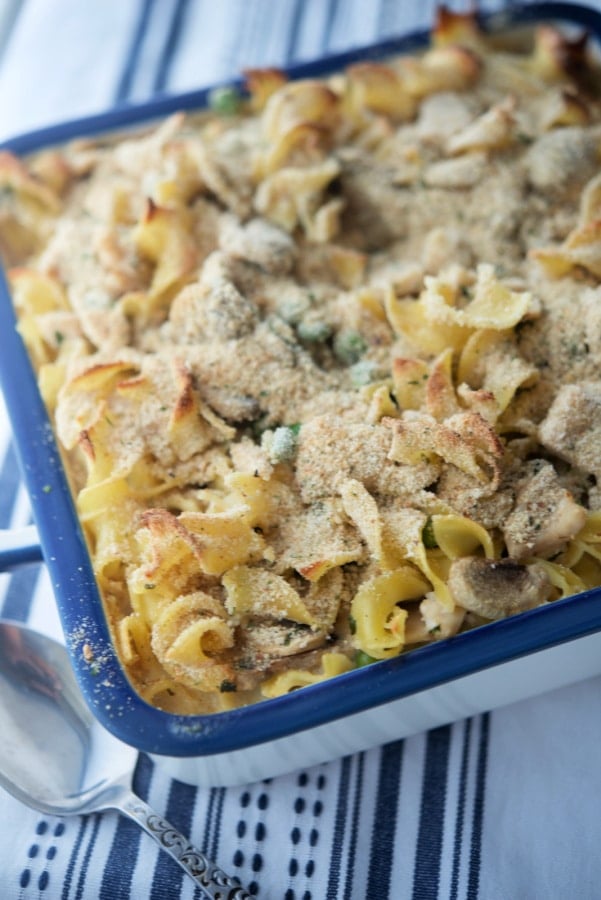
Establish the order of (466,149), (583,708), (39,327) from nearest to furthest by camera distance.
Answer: (583,708) < (39,327) < (466,149)

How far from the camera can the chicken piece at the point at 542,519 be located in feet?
4.93

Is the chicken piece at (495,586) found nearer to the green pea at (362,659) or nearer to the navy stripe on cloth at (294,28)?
the green pea at (362,659)

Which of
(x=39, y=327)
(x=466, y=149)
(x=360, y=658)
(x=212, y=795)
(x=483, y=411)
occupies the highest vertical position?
(x=39, y=327)

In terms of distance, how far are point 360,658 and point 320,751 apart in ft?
0.76

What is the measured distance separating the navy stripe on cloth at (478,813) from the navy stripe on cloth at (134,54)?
2045 millimetres

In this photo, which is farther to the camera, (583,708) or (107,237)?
(107,237)

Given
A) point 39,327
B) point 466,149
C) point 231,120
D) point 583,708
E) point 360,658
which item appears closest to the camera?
point 360,658

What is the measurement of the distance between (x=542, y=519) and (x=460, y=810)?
1.81 ft

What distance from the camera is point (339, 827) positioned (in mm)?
1666

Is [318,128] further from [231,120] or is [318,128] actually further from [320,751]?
[320,751]

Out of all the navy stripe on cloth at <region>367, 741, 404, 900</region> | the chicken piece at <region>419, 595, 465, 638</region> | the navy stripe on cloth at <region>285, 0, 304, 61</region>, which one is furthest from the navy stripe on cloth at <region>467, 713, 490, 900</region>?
the navy stripe on cloth at <region>285, 0, 304, 61</region>

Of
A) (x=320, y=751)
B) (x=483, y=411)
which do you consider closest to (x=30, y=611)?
(x=320, y=751)

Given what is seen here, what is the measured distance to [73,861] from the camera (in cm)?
167

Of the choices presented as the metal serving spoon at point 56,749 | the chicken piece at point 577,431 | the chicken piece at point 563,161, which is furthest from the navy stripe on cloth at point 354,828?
the chicken piece at point 563,161
